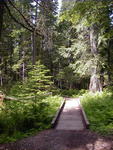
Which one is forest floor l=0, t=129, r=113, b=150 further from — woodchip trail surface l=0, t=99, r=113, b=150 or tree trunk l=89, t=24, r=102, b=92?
tree trunk l=89, t=24, r=102, b=92

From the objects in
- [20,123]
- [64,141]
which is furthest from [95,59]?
[64,141]

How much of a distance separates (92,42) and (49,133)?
12.1m

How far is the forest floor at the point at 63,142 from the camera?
538cm

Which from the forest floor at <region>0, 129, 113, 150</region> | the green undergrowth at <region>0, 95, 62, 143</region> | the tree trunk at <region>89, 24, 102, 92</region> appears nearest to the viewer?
the forest floor at <region>0, 129, 113, 150</region>

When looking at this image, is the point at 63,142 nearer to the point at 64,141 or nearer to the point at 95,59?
the point at 64,141

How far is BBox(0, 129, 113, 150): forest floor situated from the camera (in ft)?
17.6

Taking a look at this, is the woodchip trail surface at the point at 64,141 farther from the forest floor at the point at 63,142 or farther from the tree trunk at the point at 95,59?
the tree trunk at the point at 95,59

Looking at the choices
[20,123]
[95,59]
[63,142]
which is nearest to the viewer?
[63,142]

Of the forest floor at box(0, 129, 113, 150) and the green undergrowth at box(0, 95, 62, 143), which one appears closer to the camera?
the forest floor at box(0, 129, 113, 150)

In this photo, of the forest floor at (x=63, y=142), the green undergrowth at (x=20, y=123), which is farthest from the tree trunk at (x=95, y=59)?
the forest floor at (x=63, y=142)

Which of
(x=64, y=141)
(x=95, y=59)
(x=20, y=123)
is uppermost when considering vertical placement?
(x=95, y=59)

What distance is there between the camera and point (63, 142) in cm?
580

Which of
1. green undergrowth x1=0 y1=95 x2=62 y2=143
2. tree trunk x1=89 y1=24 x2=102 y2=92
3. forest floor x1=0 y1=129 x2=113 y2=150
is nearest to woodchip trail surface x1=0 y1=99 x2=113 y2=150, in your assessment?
forest floor x1=0 y1=129 x2=113 y2=150

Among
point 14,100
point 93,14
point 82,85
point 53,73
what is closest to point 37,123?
point 14,100
